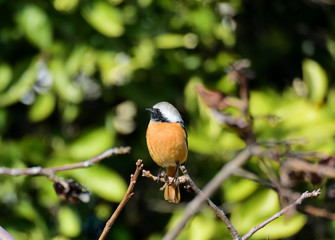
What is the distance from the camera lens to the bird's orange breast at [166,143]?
6.39 ft

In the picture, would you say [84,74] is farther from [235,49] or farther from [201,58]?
[235,49]

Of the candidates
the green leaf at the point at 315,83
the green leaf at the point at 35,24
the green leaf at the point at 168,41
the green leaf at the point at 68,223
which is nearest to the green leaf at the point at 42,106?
the green leaf at the point at 35,24

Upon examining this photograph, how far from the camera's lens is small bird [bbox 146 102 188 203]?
6.30 feet

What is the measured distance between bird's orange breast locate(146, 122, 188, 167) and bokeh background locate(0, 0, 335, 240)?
94cm

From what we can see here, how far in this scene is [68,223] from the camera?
3238 mm

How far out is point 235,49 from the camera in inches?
145

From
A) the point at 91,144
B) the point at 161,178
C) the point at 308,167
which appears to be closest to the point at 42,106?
the point at 91,144

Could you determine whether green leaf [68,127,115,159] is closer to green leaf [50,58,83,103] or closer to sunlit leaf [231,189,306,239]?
green leaf [50,58,83,103]

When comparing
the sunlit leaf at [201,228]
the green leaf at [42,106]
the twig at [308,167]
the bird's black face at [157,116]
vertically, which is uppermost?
the twig at [308,167]

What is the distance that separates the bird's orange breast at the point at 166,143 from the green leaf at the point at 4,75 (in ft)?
4.56

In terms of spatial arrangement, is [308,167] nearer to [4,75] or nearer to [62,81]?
[62,81]

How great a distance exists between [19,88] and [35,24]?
40cm

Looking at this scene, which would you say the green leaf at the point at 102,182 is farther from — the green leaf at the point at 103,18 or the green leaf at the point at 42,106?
the green leaf at the point at 103,18

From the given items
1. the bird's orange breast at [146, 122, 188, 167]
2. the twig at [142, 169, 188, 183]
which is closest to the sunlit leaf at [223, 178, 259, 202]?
the bird's orange breast at [146, 122, 188, 167]
